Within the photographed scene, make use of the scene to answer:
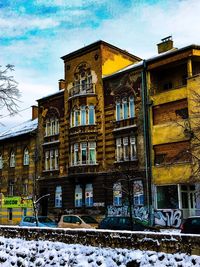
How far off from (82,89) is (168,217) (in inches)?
566

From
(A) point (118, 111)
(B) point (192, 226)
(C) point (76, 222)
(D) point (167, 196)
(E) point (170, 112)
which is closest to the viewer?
(B) point (192, 226)

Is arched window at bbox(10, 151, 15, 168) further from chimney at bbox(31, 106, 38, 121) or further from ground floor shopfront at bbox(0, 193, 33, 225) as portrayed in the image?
chimney at bbox(31, 106, 38, 121)

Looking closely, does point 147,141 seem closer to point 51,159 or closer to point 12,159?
point 51,159

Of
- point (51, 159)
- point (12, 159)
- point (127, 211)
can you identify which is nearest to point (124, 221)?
point (127, 211)

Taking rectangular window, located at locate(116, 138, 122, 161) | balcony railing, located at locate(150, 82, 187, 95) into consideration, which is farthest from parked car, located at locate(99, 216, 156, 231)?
balcony railing, located at locate(150, 82, 187, 95)

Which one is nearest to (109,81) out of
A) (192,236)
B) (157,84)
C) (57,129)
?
(157,84)

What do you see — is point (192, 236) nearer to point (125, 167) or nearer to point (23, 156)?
point (125, 167)

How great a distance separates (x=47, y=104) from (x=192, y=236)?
2937 cm

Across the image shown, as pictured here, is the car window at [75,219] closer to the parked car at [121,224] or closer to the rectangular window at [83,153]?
the parked car at [121,224]

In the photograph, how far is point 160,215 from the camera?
28312 millimetres

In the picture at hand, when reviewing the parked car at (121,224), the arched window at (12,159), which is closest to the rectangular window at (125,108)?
the parked car at (121,224)

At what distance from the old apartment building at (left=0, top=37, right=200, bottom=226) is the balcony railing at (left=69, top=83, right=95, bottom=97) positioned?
0.10m

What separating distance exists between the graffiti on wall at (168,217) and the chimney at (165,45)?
14.0 metres

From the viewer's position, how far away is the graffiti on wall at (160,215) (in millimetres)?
27328
